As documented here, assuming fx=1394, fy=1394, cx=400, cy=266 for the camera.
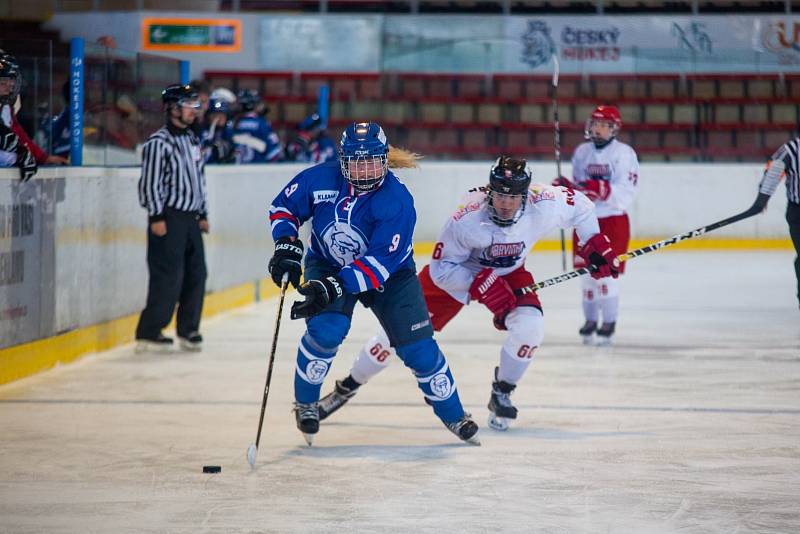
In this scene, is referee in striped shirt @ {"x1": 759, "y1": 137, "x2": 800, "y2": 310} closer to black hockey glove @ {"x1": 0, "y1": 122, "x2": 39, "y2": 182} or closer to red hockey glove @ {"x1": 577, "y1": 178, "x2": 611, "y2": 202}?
red hockey glove @ {"x1": 577, "y1": 178, "x2": 611, "y2": 202}

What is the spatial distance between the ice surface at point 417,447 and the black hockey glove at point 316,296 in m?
A: 0.51

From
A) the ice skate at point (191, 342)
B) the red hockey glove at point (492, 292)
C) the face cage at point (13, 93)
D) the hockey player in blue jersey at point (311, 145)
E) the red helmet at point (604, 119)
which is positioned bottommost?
the ice skate at point (191, 342)

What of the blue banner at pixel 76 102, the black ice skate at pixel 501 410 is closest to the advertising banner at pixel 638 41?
the blue banner at pixel 76 102

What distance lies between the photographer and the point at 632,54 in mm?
15227

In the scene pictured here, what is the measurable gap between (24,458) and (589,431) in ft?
6.69

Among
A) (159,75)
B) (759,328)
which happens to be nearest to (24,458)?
(159,75)

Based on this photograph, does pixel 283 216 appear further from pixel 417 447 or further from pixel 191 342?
pixel 191 342

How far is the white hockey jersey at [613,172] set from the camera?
782cm

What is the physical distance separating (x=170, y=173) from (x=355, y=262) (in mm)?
2862

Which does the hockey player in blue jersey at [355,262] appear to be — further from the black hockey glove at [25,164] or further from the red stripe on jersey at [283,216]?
the black hockey glove at [25,164]

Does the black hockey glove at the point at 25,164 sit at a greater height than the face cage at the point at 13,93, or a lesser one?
lesser

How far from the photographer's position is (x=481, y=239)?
5332 mm

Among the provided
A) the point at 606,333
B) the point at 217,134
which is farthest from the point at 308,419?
the point at 217,134

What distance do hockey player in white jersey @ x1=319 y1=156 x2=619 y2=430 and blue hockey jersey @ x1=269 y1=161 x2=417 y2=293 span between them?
477 mm
